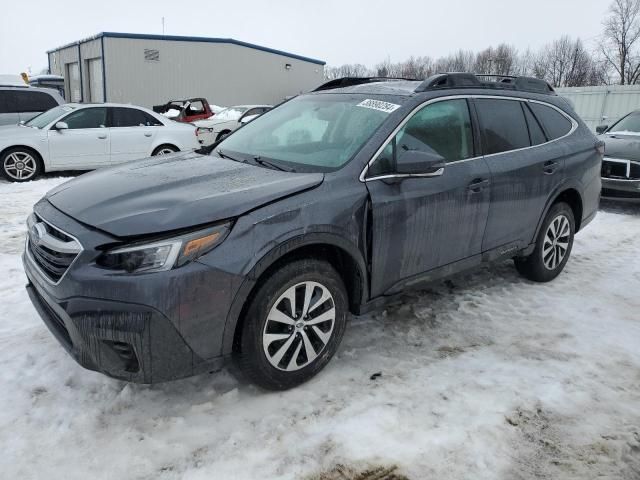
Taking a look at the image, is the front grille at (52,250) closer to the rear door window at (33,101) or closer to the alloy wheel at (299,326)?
the alloy wheel at (299,326)

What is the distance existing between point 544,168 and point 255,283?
116 inches

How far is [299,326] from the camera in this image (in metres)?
2.92

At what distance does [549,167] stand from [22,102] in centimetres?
1102

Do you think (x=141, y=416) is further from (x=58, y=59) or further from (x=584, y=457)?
(x=58, y=59)

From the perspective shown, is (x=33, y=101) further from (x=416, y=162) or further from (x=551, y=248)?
(x=551, y=248)

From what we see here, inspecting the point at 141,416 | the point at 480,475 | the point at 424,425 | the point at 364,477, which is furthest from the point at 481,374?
the point at 141,416

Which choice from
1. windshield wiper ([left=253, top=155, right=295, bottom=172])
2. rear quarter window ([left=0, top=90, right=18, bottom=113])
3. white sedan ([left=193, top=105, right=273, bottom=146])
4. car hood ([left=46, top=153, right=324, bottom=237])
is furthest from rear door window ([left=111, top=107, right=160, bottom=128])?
windshield wiper ([left=253, top=155, right=295, bottom=172])

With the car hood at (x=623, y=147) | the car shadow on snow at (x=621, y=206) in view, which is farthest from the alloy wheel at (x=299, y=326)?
the car hood at (x=623, y=147)

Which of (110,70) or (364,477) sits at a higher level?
(110,70)

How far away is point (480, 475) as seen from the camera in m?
2.40

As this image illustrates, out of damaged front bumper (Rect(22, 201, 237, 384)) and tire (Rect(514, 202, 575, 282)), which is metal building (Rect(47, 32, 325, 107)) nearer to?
tire (Rect(514, 202, 575, 282))

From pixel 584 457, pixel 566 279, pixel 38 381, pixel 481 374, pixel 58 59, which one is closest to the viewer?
pixel 584 457

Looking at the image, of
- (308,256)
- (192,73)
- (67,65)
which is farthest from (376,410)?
(67,65)

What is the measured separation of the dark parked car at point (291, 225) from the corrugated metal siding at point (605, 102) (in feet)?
54.8
